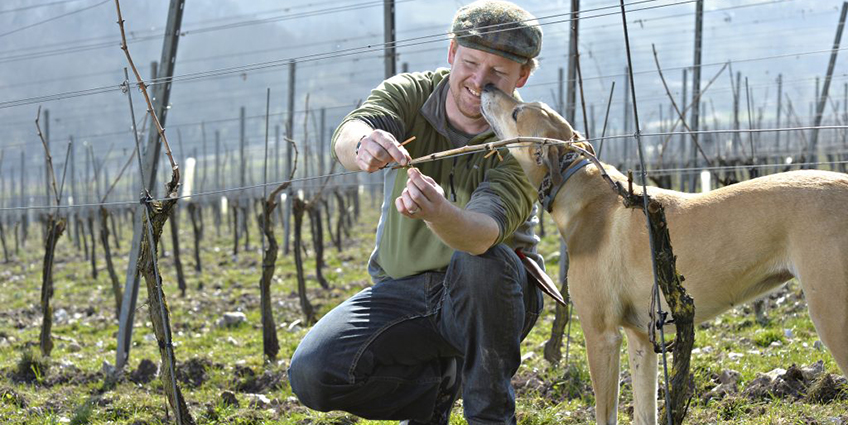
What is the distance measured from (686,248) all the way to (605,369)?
620 mm

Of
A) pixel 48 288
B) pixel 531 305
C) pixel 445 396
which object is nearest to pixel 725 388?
pixel 531 305

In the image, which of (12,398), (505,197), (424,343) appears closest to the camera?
(505,197)

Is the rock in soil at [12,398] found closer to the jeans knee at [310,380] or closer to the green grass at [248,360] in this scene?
the green grass at [248,360]

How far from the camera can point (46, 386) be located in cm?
562

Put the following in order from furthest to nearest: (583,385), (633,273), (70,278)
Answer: (70,278)
(583,385)
(633,273)

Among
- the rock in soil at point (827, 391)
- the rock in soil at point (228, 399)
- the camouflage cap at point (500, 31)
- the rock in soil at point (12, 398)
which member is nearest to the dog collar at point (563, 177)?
the camouflage cap at point (500, 31)

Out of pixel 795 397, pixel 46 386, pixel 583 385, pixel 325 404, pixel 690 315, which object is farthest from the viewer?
pixel 46 386

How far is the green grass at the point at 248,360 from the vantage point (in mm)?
4203

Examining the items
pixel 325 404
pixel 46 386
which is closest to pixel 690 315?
pixel 325 404

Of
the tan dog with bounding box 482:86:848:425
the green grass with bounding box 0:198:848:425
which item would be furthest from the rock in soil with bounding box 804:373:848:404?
the tan dog with bounding box 482:86:848:425

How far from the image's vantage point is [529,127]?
153 inches

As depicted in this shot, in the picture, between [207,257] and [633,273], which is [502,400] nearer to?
[633,273]

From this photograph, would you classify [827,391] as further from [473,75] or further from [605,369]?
[473,75]

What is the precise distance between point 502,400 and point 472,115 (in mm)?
1246
